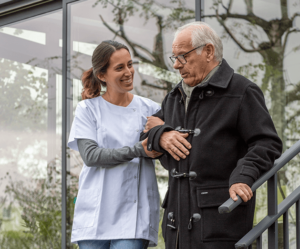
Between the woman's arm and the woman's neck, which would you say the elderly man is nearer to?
the woman's arm

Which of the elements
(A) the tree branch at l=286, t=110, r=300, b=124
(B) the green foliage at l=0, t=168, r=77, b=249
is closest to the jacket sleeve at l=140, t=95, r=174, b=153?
(A) the tree branch at l=286, t=110, r=300, b=124

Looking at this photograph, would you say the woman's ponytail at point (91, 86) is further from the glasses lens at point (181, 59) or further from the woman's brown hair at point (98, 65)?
the glasses lens at point (181, 59)

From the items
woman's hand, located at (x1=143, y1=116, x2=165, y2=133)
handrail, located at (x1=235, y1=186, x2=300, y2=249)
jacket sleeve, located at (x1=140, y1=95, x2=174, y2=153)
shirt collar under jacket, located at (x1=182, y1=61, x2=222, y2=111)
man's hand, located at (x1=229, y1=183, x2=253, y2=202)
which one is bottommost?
handrail, located at (x1=235, y1=186, x2=300, y2=249)

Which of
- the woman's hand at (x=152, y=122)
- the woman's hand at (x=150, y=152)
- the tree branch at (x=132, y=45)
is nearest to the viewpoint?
the woman's hand at (x=150, y=152)

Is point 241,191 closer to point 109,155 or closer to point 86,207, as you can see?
point 109,155

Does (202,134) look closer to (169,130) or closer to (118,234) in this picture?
(169,130)

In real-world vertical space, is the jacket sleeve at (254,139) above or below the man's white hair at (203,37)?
below

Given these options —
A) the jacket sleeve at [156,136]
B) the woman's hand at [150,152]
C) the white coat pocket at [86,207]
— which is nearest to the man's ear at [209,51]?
the jacket sleeve at [156,136]

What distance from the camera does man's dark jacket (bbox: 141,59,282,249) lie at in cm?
196

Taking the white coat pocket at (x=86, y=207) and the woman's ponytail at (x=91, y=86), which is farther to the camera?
the woman's ponytail at (x=91, y=86)

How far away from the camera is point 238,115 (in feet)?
6.63

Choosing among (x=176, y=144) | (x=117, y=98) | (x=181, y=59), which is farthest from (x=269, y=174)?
(x=117, y=98)

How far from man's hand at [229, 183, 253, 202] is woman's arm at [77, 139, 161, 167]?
0.51 m

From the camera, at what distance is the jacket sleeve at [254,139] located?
74.1 inches
